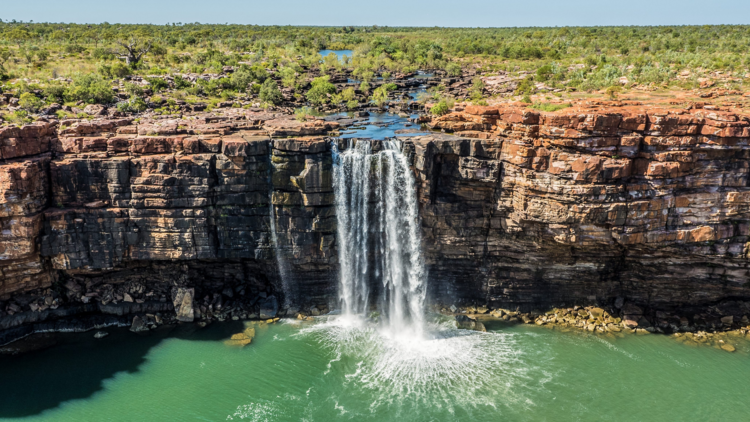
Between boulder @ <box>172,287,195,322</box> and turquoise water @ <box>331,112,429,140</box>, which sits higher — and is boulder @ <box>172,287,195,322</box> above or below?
below

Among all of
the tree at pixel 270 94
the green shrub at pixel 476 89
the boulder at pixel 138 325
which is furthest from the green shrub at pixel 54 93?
the green shrub at pixel 476 89

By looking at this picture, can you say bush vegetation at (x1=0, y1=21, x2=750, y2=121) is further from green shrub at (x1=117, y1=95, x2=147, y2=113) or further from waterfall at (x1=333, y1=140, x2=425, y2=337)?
waterfall at (x1=333, y1=140, x2=425, y2=337)

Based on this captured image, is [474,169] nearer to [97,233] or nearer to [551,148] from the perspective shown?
[551,148]

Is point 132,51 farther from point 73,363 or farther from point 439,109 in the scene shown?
point 73,363

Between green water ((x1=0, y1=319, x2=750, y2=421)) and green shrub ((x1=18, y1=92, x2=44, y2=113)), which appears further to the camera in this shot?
green shrub ((x1=18, y1=92, x2=44, y2=113))

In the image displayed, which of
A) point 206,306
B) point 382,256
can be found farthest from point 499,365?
point 206,306

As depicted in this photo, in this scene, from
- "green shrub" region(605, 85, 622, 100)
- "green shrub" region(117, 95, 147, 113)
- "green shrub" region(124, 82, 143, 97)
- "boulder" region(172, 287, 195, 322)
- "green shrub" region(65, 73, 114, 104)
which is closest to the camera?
"boulder" region(172, 287, 195, 322)

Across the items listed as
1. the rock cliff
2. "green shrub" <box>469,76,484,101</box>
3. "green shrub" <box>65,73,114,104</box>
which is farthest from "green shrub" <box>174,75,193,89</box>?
"green shrub" <box>469,76,484,101</box>
